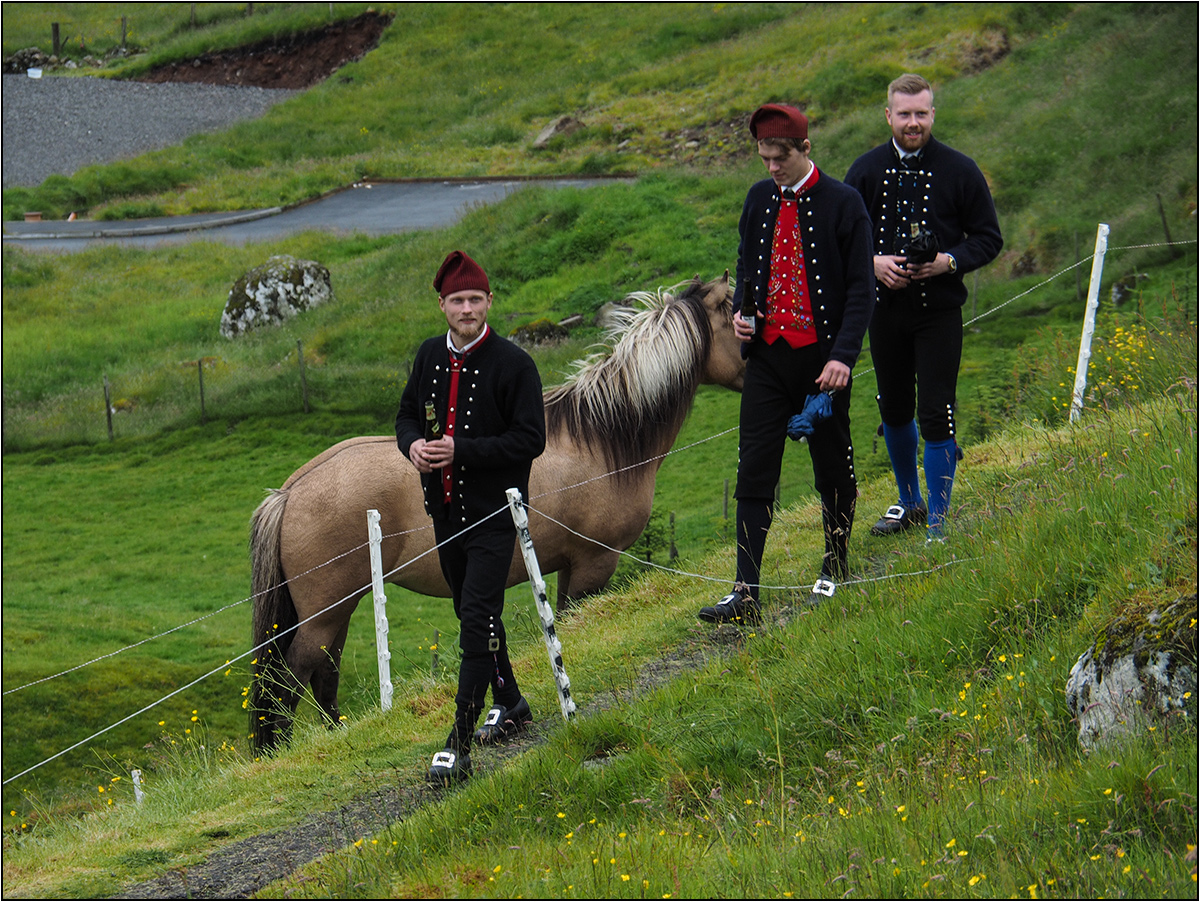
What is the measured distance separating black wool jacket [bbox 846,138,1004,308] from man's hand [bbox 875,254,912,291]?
0.43ft

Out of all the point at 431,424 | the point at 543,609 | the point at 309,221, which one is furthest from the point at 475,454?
the point at 309,221

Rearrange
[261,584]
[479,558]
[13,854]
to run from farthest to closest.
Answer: [261,584]
[13,854]
[479,558]

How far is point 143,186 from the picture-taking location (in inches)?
1674

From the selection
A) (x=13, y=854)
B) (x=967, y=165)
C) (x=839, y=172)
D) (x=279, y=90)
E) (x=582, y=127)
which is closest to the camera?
(x=13, y=854)

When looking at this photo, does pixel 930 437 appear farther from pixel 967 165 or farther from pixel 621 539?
pixel 621 539

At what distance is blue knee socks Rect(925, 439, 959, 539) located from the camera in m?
6.32

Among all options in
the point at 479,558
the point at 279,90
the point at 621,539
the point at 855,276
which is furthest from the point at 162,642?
the point at 279,90

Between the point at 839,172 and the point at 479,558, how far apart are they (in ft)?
68.2

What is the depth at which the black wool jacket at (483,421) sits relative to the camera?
514 cm

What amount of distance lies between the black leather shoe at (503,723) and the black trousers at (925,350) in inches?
97.8

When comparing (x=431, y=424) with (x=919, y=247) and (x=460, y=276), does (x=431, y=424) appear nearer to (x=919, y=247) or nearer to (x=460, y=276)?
(x=460, y=276)

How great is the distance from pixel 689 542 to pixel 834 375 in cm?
797

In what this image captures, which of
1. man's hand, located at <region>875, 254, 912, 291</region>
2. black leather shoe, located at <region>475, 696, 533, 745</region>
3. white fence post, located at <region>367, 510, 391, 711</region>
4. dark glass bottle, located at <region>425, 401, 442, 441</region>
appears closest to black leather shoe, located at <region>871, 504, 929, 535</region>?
man's hand, located at <region>875, 254, 912, 291</region>

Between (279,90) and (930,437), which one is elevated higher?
(279,90)
